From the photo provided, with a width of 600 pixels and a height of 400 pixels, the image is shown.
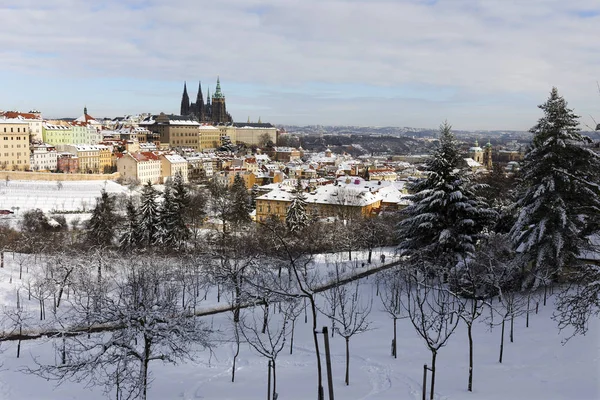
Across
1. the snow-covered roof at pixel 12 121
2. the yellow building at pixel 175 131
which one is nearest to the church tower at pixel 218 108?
the yellow building at pixel 175 131

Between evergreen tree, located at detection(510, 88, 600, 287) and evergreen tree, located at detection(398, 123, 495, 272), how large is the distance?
2.46 metres

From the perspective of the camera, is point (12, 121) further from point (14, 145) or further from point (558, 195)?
point (558, 195)

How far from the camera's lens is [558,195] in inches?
675

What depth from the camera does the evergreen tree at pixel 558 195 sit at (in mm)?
16984

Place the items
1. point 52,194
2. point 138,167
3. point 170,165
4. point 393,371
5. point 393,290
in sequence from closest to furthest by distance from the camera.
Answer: point 393,371 → point 393,290 → point 52,194 → point 138,167 → point 170,165

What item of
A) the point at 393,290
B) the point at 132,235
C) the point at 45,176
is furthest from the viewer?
the point at 45,176

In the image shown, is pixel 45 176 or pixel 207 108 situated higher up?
pixel 207 108

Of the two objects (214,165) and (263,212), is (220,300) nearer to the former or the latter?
(263,212)

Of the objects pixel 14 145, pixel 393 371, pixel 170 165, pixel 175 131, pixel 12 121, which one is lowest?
pixel 393 371

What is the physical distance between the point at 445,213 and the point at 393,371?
879 centimetres

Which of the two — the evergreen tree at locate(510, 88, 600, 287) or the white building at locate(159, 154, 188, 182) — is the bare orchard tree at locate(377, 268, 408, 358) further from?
the white building at locate(159, 154, 188, 182)

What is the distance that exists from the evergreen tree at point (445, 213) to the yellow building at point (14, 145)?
66.4 m

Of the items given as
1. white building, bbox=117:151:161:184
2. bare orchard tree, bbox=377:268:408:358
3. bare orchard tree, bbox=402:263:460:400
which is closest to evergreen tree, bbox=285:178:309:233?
bare orchard tree, bbox=377:268:408:358

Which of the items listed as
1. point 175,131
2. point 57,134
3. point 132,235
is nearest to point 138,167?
point 57,134
